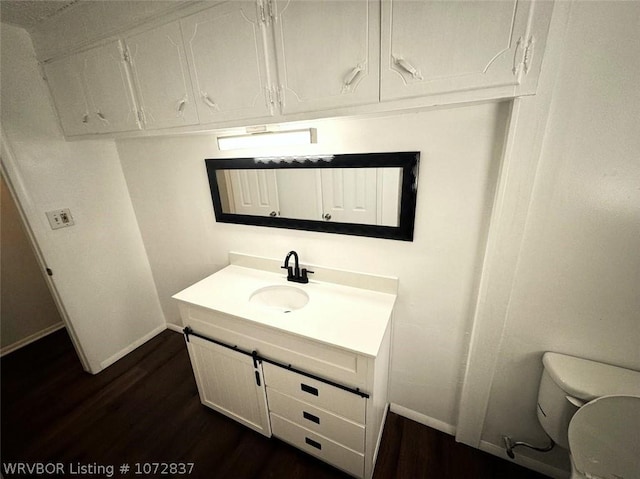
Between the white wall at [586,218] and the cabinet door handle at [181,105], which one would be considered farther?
the cabinet door handle at [181,105]

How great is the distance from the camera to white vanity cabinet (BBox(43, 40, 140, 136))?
4.38 feet

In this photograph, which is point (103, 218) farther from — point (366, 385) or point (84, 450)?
point (366, 385)

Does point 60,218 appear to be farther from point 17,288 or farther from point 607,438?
point 607,438

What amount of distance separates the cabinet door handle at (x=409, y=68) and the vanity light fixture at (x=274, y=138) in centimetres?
46

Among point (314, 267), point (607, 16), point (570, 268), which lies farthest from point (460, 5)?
point (314, 267)

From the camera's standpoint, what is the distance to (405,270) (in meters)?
1.31

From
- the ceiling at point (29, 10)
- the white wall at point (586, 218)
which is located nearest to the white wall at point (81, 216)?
the ceiling at point (29, 10)

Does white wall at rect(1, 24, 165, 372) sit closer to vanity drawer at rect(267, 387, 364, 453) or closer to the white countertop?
the white countertop

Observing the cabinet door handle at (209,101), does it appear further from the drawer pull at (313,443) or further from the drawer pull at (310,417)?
the drawer pull at (313,443)

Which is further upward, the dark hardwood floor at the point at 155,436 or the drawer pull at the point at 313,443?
the drawer pull at the point at 313,443

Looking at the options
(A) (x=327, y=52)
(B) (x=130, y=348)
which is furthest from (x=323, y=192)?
(B) (x=130, y=348)

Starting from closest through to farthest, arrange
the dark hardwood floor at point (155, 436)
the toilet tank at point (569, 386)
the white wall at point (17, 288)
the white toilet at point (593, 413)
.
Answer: the white toilet at point (593, 413) → the toilet tank at point (569, 386) → the dark hardwood floor at point (155, 436) → the white wall at point (17, 288)

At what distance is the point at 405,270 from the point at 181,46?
1527 mm

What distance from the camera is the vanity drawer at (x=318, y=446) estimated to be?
119 centimetres
